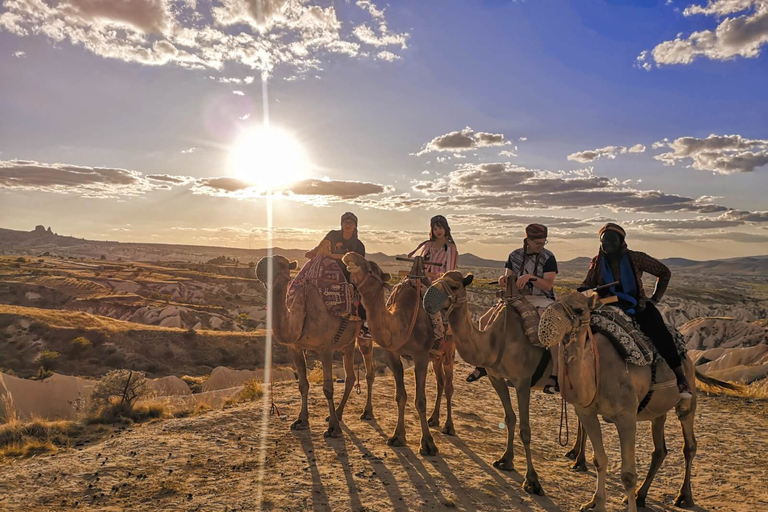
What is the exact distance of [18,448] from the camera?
783 cm

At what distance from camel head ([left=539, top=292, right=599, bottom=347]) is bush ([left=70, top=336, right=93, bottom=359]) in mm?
35699

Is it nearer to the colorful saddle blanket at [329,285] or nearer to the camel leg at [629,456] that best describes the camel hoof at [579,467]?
the camel leg at [629,456]

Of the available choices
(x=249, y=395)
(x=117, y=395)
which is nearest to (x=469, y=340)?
(x=249, y=395)

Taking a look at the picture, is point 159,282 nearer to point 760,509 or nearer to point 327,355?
point 327,355

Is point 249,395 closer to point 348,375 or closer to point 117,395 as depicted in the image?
point 117,395

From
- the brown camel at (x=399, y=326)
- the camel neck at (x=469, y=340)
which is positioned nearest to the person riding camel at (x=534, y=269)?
the camel neck at (x=469, y=340)

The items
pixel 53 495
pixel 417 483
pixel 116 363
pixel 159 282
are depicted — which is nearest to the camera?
pixel 53 495

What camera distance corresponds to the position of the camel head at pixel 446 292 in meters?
6.06

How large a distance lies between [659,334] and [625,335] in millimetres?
647

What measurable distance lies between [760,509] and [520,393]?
3.52 meters

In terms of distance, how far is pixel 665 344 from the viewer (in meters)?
6.04

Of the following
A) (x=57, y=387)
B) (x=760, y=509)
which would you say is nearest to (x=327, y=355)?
(x=760, y=509)

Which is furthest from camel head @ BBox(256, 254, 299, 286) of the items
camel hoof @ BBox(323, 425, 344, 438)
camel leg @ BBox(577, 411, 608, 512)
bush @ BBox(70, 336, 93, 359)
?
bush @ BBox(70, 336, 93, 359)

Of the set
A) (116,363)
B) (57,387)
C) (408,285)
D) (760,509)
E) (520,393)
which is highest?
(408,285)
